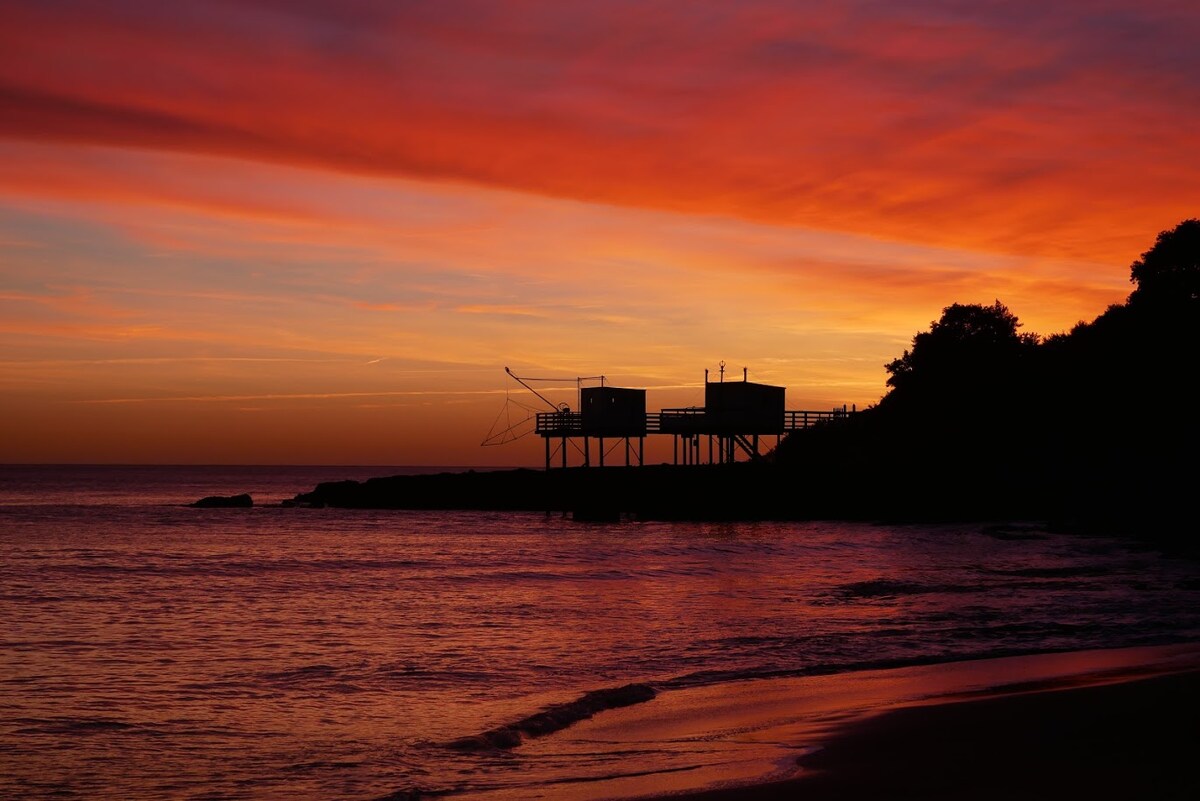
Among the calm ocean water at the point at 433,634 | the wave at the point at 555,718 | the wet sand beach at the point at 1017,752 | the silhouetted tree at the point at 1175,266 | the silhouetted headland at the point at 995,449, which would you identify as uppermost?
the silhouetted tree at the point at 1175,266

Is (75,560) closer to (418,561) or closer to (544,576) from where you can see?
(418,561)

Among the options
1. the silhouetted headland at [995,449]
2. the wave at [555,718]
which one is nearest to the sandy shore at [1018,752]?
the wave at [555,718]

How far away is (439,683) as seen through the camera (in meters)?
17.8

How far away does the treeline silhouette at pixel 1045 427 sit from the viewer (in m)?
62.5

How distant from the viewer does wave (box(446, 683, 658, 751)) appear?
13.4 m

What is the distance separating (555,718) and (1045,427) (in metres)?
66.0

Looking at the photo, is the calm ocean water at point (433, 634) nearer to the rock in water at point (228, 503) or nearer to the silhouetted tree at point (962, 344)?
the silhouetted tree at point (962, 344)

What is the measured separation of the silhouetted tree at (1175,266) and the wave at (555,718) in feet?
190

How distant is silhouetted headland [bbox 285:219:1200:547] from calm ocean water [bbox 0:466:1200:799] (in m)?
16.4

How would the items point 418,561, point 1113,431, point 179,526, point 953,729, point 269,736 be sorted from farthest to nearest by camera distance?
point 179,526 → point 1113,431 → point 418,561 → point 269,736 → point 953,729

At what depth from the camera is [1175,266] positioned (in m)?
64.0

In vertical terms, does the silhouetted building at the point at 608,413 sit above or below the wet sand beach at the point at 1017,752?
above

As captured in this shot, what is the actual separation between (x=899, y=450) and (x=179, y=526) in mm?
49012

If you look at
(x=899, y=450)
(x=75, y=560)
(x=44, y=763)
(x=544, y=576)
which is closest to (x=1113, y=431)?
(x=899, y=450)
